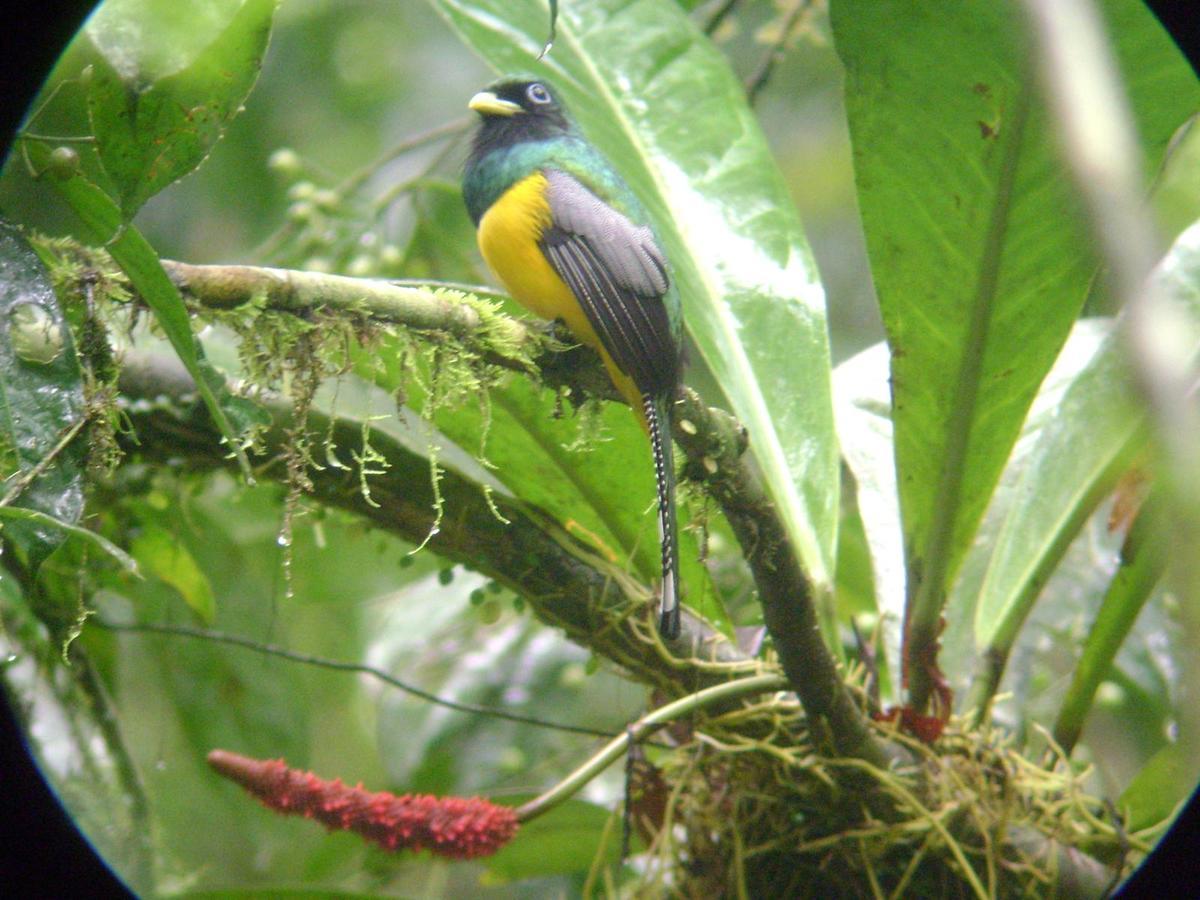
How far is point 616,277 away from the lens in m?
2.05

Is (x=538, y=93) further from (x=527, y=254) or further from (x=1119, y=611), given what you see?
(x=1119, y=611)

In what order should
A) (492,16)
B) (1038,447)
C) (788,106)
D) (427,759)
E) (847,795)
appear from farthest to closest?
(788,106)
(427,759)
(492,16)
(1038,447)
(847,795)

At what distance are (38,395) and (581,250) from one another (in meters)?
1.08

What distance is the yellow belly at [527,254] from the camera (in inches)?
84.5

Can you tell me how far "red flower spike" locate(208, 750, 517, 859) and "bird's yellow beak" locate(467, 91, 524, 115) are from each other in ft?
5.38

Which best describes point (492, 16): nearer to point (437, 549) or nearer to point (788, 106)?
point (437, 549)

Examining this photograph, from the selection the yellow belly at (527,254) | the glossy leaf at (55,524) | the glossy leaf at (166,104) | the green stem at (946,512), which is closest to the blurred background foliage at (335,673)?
the green stem at (946,512)

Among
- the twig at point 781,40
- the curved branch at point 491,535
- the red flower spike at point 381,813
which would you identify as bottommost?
the red flower spike at point 381,813

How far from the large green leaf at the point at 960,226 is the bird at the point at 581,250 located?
1.38ft

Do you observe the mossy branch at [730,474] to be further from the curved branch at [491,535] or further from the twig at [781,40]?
the twig at [781,40]

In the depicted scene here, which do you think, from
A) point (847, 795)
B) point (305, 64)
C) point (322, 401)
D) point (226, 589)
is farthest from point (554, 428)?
point (305, 64)

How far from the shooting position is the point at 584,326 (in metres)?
2.06

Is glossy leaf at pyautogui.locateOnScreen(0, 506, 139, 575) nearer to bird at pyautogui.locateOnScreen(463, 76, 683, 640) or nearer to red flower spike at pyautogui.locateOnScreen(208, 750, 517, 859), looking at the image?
red flower spike at pyautogui.locateOnScreen(208, 750, 517, 859)

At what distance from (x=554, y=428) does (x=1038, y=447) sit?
1004 mm
